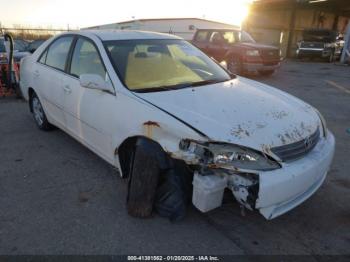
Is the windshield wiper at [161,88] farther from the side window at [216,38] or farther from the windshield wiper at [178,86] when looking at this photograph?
the side window at [216,38]

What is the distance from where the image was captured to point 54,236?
2609 mm

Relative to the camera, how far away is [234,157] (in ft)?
7.73

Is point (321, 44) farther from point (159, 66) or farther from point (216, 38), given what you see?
point (159, 66)

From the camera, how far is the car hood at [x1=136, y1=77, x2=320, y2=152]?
2.42m

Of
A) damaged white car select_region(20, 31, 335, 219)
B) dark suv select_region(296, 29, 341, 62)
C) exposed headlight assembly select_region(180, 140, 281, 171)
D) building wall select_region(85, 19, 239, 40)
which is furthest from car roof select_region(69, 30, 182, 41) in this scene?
building wall select_region(85, 19, 239, 40)

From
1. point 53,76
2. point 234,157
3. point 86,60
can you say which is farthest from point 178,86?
point 53,76

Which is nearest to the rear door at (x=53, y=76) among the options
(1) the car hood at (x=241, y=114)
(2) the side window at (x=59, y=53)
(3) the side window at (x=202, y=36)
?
(2) the side window at (x=59, y=53)

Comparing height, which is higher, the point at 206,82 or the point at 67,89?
the point at 206,82

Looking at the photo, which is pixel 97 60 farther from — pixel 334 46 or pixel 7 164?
pixel 334 46

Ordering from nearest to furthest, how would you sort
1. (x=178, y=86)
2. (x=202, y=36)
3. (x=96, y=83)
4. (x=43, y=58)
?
(x=96, y=83)
(x=178, y=86)
(x=43, y=58)
(x=202, y=36)

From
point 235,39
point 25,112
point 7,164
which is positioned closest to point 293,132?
point 7,164

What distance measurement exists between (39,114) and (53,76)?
1.08m

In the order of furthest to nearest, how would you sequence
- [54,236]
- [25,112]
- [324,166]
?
[25,112]
[324,166]
[54,236]

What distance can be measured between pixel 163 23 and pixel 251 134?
120 feet
